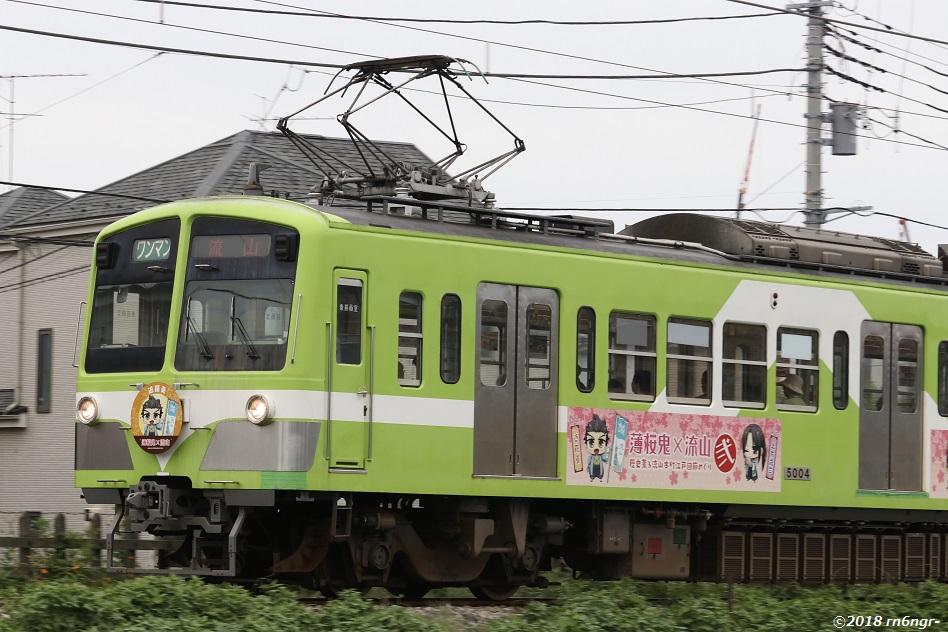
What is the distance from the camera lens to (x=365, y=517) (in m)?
13.7

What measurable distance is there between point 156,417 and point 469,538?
2.90 m

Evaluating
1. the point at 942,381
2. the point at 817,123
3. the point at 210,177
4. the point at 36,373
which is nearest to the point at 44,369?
the point at 36,373

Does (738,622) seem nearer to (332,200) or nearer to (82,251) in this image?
(332,200)

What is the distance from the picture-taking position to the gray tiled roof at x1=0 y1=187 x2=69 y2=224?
95.1 feet

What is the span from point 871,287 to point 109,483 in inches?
329

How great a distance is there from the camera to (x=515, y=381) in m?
14.4

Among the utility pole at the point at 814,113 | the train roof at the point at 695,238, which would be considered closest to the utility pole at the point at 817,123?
the utility pole at the point at 814,113

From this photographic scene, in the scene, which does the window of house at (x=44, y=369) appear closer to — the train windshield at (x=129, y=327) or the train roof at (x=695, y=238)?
the train roof at (x=695, y=238)

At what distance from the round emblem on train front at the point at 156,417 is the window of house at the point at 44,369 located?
1298cm

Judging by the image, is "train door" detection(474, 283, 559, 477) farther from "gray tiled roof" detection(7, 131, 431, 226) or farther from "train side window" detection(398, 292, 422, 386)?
"gray tiled roof" detection(7, 131, 431, 226)

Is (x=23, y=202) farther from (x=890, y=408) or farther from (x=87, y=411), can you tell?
(x=890, y=408)

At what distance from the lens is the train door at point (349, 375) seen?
43.0 feet

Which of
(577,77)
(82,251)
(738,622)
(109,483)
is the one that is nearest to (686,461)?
(738,622)

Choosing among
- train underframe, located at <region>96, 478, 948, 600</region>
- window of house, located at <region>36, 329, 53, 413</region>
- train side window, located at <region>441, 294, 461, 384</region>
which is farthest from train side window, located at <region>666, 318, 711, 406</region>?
window of house, located at <region>36, 329, 53, 413</region>
